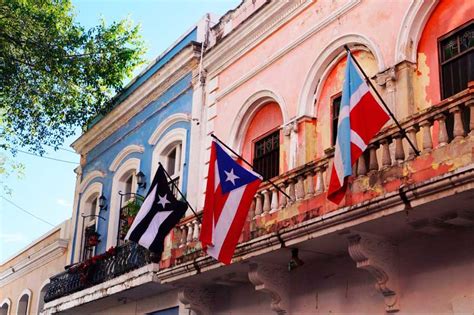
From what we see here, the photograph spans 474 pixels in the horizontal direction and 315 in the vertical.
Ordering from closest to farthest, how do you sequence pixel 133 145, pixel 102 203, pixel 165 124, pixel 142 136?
pixel 165 124, pixel 142 136, pixel 133 145, pixel 102 203

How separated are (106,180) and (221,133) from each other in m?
5.62

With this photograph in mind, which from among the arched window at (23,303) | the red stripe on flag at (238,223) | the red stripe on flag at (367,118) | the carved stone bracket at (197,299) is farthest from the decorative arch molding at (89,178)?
the red stripe on flag at (367,118)

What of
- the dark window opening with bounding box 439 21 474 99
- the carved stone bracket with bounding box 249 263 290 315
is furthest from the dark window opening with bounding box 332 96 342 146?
the carved stone bracket with bounding box 249 263 290 315

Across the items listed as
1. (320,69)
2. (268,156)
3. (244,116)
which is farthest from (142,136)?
(320,69)

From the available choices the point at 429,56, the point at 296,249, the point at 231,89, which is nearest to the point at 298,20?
the point at 231,89

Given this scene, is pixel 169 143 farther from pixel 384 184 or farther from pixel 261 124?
pixel 384 184

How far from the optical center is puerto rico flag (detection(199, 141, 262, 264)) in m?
9.98

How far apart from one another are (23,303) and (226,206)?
586 inches

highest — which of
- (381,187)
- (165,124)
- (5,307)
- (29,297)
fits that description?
(165,124)

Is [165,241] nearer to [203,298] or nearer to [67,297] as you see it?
[203,298]

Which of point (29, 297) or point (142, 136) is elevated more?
point (142, 136)

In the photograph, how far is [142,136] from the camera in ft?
56.0

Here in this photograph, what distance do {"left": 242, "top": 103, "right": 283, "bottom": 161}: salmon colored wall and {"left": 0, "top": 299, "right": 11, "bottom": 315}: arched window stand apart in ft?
45.1

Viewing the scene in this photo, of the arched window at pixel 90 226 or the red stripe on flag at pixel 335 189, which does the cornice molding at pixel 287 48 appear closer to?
the red stripe on flag at pixel 335 189
